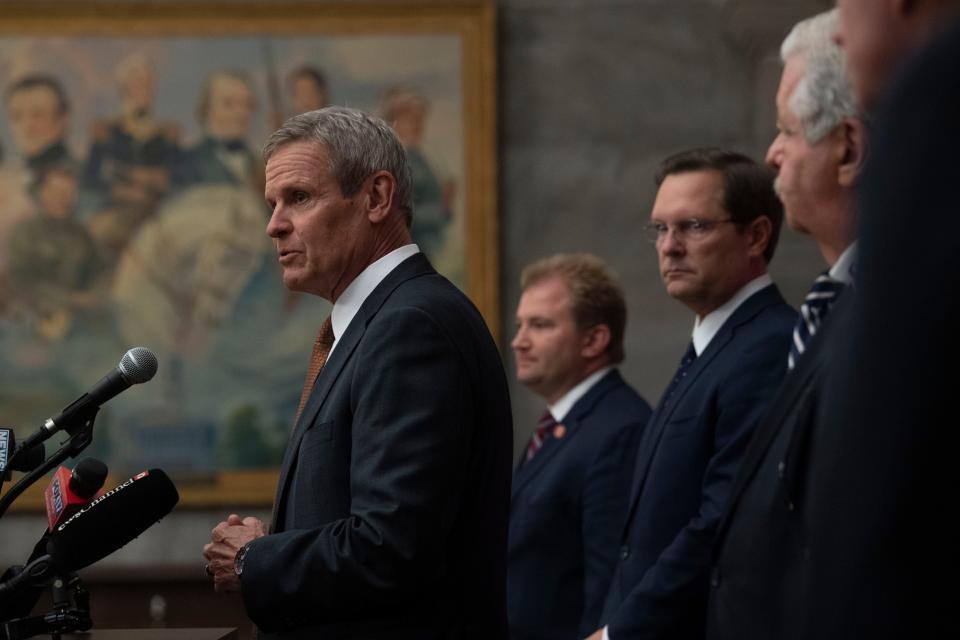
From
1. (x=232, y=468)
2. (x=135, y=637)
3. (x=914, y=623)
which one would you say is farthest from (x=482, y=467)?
(x=232, y=468)

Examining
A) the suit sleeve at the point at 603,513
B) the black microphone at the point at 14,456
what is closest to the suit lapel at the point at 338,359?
the black microphone at the point at 14,456

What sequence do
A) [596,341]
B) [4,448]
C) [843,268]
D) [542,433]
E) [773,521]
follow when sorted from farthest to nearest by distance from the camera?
[596,341] < [542,433] < [4,448] < [843,268] < [773,521]

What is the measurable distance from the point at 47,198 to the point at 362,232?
16.1 feet

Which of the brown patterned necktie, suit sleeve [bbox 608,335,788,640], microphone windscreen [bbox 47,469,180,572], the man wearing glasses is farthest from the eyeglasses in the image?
microphone windscreen [bbox 47,469,180,572]

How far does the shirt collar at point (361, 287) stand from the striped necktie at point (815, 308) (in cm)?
85

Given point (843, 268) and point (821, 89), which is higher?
point (821, 89)

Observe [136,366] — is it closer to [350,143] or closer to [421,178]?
[350,143]

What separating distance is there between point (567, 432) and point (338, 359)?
198cm

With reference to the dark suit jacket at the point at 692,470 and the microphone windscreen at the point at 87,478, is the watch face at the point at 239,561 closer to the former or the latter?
the microphone windscreen at the point at 87,478

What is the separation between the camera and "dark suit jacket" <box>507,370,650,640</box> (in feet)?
14.3

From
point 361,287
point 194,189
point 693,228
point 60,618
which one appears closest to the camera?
point 60,618

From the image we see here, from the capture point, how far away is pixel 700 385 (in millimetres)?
3475

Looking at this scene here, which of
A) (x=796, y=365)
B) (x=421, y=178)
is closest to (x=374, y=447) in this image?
(x=796, y=365)

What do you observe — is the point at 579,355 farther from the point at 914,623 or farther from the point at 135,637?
the point at 914,623
